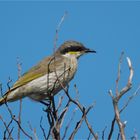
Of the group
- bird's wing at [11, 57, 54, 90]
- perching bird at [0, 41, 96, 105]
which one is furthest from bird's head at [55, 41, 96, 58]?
bird's wing at [11, 57, 54, 90]

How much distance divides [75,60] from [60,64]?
43 centimetres

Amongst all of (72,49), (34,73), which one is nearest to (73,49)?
(72,49)

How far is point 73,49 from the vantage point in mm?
8367

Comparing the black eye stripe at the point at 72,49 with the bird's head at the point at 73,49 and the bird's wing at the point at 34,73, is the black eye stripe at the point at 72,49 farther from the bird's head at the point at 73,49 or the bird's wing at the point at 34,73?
the bird's wing at the point at 34,73

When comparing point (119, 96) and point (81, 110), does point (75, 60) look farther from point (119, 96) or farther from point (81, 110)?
point (119, 96)

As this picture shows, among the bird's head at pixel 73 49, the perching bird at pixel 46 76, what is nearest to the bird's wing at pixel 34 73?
the perching bird at pixel 46 76

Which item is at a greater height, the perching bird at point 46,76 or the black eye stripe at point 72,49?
the black eye stripe at point 72,49

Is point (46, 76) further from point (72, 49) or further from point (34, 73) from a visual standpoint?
point (72, 49)

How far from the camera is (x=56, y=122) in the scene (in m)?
4.95

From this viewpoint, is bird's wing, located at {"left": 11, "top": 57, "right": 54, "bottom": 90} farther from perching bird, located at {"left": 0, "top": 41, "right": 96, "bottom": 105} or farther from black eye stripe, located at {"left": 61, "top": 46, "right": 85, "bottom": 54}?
black eye stripe, located at {"left": 61, "top": 46, "right": 85, "bottom": 54}

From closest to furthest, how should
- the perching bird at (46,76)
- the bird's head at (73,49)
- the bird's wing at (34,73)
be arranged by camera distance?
the perching bird at (46,76)
the bird's wing at (34,73)
the bird's head at (73,49)

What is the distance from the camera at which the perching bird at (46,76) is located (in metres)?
7.37

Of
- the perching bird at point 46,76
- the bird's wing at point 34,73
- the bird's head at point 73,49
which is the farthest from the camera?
the bird's head at point 73,49

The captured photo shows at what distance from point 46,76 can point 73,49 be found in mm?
1006
